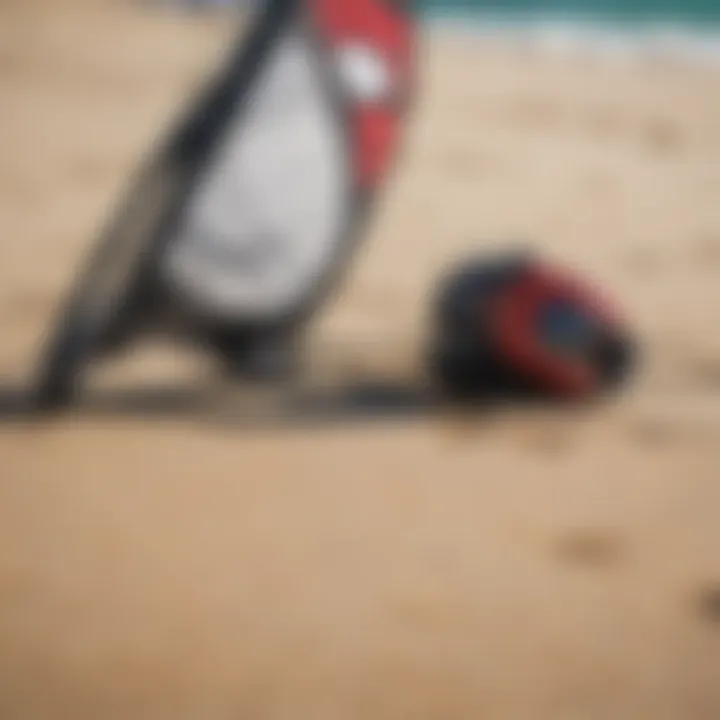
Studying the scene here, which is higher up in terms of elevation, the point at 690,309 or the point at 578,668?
the point at 690,309

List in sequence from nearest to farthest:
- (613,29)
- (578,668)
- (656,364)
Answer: (578,668), (656,364), (613,29)

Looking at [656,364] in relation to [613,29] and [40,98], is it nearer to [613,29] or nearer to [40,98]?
[613,29]

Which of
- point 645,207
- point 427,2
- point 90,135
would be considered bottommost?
point 645,207

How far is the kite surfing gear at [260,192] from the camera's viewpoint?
2.37 feet

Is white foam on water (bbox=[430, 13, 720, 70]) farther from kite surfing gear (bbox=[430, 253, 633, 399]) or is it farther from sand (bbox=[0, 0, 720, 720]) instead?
kite surfing gear (bbox=[430, 253, 633, 399])

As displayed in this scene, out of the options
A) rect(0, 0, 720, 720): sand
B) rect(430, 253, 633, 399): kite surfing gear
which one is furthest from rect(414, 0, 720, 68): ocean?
rect(430, 253, 633, 399): kite surfing gear

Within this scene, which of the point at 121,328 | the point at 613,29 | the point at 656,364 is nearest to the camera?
the point at 121,328

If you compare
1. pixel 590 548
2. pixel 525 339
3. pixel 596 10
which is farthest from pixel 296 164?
pixel 596 10

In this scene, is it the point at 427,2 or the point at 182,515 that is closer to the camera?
the point at 182,515

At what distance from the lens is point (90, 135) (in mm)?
1235

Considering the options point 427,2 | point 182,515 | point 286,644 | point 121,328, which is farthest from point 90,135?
point 286,644

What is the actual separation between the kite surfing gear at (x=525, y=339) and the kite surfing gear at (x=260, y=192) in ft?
0.35

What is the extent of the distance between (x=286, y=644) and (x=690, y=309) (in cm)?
55

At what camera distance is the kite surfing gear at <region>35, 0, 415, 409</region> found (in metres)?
0.72
